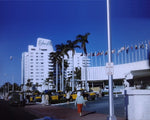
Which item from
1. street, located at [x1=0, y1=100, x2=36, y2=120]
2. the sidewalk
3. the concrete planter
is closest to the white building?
street, located at [x1=0, y1=100, x2=36, y2=120]

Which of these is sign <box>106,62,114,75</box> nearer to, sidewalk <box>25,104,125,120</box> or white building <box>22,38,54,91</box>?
sidewalk <box>25,104,125,120</box>

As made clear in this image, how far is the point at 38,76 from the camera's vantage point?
154 meters

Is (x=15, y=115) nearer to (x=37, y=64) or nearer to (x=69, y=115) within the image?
(x=69, y=115)

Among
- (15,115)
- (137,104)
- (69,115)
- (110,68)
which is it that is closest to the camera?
(110,68)

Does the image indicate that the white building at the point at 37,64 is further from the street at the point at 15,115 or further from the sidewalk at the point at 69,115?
the sidewalk at the point at 69,115

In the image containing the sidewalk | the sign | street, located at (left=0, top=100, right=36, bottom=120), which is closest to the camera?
the sign

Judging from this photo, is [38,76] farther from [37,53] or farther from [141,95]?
[141,95]

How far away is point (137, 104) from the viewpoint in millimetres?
12250

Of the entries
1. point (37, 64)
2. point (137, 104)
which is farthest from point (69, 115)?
point (37, 64)

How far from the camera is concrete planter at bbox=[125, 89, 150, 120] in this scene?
11906 millimetres

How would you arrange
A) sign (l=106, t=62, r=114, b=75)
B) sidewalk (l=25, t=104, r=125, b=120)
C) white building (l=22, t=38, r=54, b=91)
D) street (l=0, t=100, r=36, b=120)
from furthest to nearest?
white building (l=22, t=38, r=54, b=91) < street (l=0, t=100, r=36, b=120) < sidewalk (l=25, t=104, r=125, b=120) < sign (l=106, t=62, r=114, b=75)

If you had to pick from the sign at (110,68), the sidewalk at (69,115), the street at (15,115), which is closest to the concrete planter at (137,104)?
the sidewalk at (69,115)

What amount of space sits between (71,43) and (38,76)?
108 m

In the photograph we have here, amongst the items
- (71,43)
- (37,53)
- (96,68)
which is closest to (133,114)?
(71,43)
